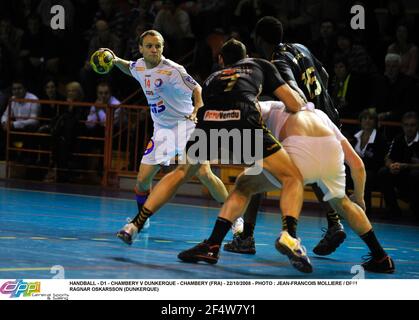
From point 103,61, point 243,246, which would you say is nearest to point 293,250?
point 243,246

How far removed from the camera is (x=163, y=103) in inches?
396

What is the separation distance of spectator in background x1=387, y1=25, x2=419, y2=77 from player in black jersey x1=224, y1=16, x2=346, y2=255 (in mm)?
6625

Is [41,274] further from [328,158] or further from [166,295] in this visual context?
[328,158]

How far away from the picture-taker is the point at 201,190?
1554cm

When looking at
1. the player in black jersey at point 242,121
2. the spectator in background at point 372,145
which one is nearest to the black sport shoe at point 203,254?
the player in black jersey at point 242,121

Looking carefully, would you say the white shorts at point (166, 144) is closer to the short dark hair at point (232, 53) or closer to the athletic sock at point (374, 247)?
the short dark hair at point (232, 53)

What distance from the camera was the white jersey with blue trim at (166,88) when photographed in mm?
9812

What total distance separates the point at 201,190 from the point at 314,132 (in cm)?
842

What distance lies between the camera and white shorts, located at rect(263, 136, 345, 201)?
23.5 feet

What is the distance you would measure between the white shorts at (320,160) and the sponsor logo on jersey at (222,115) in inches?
19.3

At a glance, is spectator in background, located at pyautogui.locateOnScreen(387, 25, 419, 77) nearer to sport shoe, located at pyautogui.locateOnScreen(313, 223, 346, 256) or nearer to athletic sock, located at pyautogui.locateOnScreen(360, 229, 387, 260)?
sport shoe, located at pyautogui.locateOnScreen(313, 223, 346, 256)

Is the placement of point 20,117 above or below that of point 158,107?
below

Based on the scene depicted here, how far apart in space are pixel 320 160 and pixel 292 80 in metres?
0.97

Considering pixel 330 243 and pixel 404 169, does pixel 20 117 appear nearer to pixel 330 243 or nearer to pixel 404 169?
pixel 404 169
